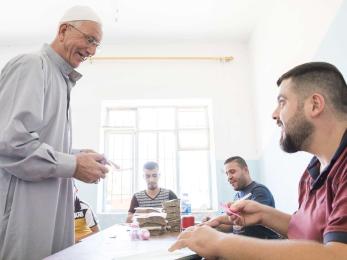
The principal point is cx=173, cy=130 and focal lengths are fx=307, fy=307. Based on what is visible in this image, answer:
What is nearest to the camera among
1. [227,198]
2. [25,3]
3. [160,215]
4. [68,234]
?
[68,234]

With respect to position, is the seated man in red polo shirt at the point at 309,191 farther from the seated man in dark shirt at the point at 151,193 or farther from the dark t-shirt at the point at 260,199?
the seated man in dark shirt at the point at 151,193

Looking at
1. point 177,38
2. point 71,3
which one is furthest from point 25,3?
point 177,38

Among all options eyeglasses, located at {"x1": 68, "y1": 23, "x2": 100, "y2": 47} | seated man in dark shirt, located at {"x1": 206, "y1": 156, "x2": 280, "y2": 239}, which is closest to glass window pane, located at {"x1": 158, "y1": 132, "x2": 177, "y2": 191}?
seated man in dark shirt, located at {"x1": 206, "y1": 156, "x2": 280, "y2": 239}

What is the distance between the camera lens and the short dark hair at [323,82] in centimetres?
107

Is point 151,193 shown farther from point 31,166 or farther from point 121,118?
point 31,166

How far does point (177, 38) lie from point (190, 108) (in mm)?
1098

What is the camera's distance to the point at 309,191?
1131 millimetres

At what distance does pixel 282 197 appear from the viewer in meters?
3.49

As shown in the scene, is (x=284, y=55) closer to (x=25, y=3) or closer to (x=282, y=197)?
(x=282, y=197)

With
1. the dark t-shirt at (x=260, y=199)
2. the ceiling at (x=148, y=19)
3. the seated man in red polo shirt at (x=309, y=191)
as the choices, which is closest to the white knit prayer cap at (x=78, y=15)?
the seated man in red polo shirt at (x=309, y=191)

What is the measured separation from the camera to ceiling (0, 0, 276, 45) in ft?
12.5

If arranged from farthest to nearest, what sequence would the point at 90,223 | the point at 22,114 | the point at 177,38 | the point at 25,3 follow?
1. the point at 177,38
2. the point at 25,3
3. the point at 90,223
4. the point at 22,114

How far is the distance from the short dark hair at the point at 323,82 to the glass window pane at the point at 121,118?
380cm

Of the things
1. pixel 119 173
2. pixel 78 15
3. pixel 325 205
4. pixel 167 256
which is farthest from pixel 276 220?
pixel 119 173
